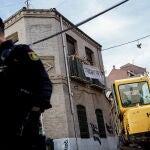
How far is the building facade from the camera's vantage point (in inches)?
639

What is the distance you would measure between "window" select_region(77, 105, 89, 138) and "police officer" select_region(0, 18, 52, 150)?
50.1ft

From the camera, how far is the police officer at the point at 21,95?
2.29 metres

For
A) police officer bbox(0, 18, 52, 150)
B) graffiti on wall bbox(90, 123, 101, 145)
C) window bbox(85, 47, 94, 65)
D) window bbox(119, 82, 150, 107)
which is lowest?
police officer bbox(0, 18, 52, 150)

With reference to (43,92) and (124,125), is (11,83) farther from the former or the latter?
(124,125)

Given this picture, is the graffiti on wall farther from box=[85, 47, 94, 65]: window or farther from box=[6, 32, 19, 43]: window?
box=[6, 32, 19, 43]: window

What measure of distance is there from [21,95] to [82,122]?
1576 cm

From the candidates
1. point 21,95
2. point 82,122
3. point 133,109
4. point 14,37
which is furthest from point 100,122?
point 21,95

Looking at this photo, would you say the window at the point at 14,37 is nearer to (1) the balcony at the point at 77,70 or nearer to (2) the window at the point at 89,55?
(1) the balcony at the point at 77,70

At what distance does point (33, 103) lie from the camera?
2377mm

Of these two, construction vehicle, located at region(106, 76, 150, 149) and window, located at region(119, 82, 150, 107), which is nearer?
construction vehicle, located at region(106, 76, 150, 149)

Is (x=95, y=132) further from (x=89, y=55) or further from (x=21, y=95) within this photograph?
(x=21, y=95)

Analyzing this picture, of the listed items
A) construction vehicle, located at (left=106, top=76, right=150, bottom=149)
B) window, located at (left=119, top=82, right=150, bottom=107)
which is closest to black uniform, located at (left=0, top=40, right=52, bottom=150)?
construction vehicle, located at (left=106, top=76, right=150, bottom=149)

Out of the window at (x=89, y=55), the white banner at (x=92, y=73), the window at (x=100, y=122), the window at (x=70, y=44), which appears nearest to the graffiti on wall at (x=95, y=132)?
the window at (x=100, y=122)

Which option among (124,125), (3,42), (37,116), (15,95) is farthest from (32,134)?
(124,125)
